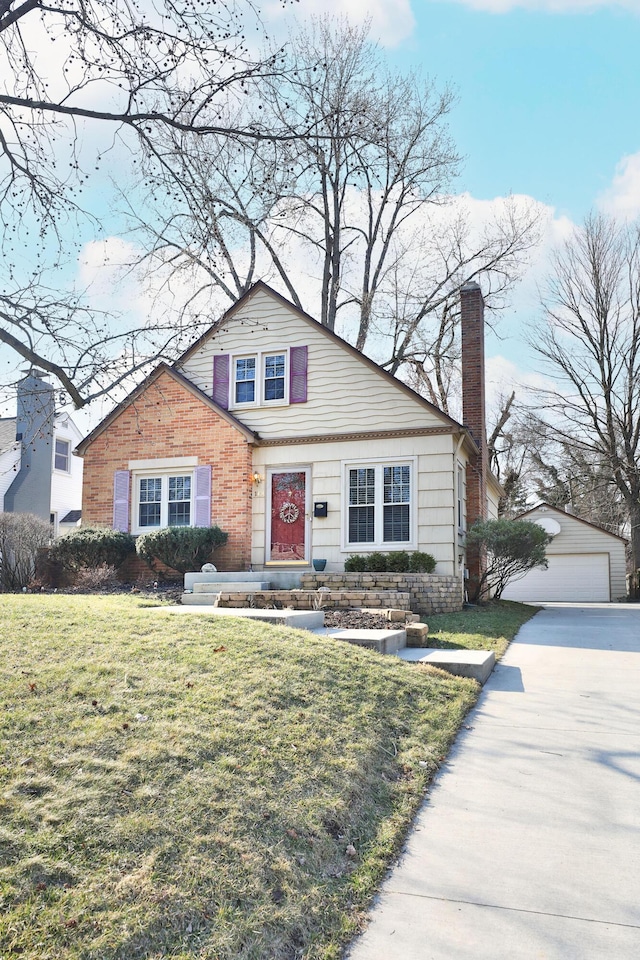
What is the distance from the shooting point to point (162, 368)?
16234 millimetres

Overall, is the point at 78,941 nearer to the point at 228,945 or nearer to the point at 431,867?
the point at 228,945

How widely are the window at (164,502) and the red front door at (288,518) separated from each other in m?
1.98

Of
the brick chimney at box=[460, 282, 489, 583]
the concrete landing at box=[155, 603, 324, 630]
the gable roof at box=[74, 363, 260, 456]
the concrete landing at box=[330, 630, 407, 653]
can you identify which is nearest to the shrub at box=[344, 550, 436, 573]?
the brick chimney at box=[460, 282, 489, 583]

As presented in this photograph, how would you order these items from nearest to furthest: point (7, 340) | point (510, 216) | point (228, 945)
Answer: point (228, 945), point (7, 340), point (510, 216)

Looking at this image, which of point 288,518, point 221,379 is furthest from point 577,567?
point 221,379

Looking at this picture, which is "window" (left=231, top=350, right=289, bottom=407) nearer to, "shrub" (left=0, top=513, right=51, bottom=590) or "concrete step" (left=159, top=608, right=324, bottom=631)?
"shrub" (left=0, top=513, right=51, bottom=590)

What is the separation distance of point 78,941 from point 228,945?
1.81 ft

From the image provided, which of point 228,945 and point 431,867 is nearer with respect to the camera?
point 228,945

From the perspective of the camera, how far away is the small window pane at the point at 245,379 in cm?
1648

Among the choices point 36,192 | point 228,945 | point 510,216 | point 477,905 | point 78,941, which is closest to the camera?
point 78,941

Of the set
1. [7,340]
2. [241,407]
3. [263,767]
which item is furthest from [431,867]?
[241,407]

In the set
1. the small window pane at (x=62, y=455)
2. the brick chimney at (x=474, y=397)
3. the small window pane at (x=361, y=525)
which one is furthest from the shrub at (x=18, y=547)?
the small window pane at (x=62, y=455)

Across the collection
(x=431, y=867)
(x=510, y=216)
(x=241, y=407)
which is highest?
(x=510, y=216)

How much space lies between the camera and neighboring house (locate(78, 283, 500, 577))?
14766mm
